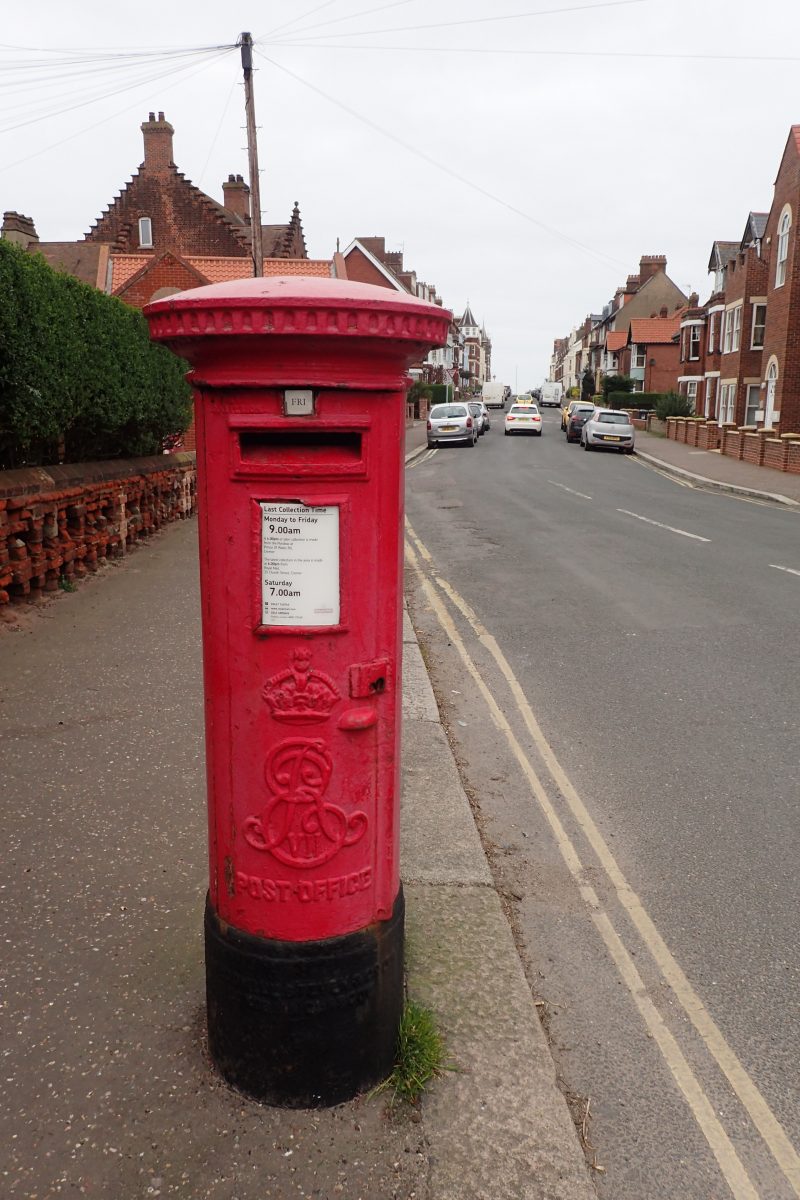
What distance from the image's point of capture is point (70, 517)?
9.02m

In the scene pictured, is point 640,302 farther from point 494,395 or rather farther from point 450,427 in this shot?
point 450,427

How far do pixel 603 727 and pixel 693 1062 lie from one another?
9.93 ft

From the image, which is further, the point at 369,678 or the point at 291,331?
the point at 369,678

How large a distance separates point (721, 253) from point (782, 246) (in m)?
16.3

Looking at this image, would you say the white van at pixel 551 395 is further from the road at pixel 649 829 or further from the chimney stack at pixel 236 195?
the road at pixel 649 829

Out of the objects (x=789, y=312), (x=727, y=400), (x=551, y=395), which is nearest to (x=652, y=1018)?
(x=789, y=312)

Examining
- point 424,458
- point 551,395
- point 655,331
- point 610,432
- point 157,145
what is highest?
point 157,145

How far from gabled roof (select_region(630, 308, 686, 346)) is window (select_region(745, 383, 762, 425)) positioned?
33.9 m

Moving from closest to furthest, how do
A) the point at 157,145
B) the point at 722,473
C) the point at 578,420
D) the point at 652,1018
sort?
1. the point at 652,1018
2. the point at 722,473
3. the point at 578,420
4. the point at 157,145

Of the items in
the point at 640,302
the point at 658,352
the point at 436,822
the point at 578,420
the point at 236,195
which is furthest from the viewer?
the point at 640,302

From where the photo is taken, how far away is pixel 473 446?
Answer: 38.3 metres

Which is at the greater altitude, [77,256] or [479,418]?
[77,256]

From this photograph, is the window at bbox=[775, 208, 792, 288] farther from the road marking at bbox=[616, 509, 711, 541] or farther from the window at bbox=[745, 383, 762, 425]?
the road marking at bbox=[616, 509, 711, 541]

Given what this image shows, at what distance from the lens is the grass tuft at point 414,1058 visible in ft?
8.51
